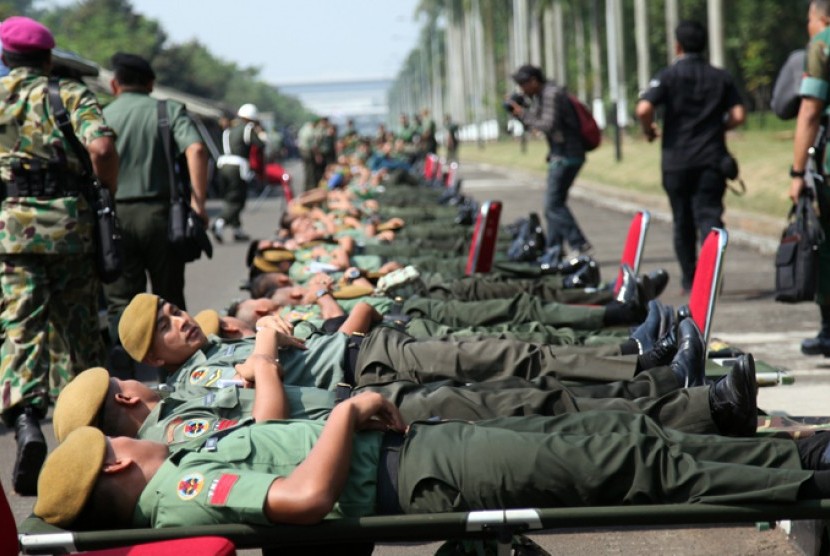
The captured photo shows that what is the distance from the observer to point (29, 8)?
183125 mm

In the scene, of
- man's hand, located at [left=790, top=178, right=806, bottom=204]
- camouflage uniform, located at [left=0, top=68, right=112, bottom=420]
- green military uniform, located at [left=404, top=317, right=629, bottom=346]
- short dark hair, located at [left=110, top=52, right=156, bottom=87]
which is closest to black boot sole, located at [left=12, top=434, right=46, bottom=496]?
camouflage uniform, located at [left=0, top=68, right=112, bottom=420]

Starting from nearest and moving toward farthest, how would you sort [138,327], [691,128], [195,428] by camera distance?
A: [195,428] < [138,327] < [691,128]

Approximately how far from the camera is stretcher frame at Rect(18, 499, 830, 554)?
4.27 metres

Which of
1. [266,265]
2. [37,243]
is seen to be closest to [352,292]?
[266,265]

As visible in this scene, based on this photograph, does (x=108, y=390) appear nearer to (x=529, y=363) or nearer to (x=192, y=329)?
(x=192, y=329)

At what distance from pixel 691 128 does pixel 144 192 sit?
4778 millimetres

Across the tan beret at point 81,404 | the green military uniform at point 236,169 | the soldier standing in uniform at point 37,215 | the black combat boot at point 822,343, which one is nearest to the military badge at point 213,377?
the tan beret at point 81,404

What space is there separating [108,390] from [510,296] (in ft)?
11.7

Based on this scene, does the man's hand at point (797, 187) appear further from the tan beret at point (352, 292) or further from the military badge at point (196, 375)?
the military badge at point (196, 375)

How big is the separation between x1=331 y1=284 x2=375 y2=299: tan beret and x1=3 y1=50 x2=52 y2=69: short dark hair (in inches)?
82.0

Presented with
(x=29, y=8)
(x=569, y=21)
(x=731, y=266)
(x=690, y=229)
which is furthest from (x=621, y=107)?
(x=29, y=8)

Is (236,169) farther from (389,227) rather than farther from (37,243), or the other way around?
(37,243)

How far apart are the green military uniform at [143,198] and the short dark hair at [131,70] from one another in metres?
0.17

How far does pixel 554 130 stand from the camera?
554 inches
